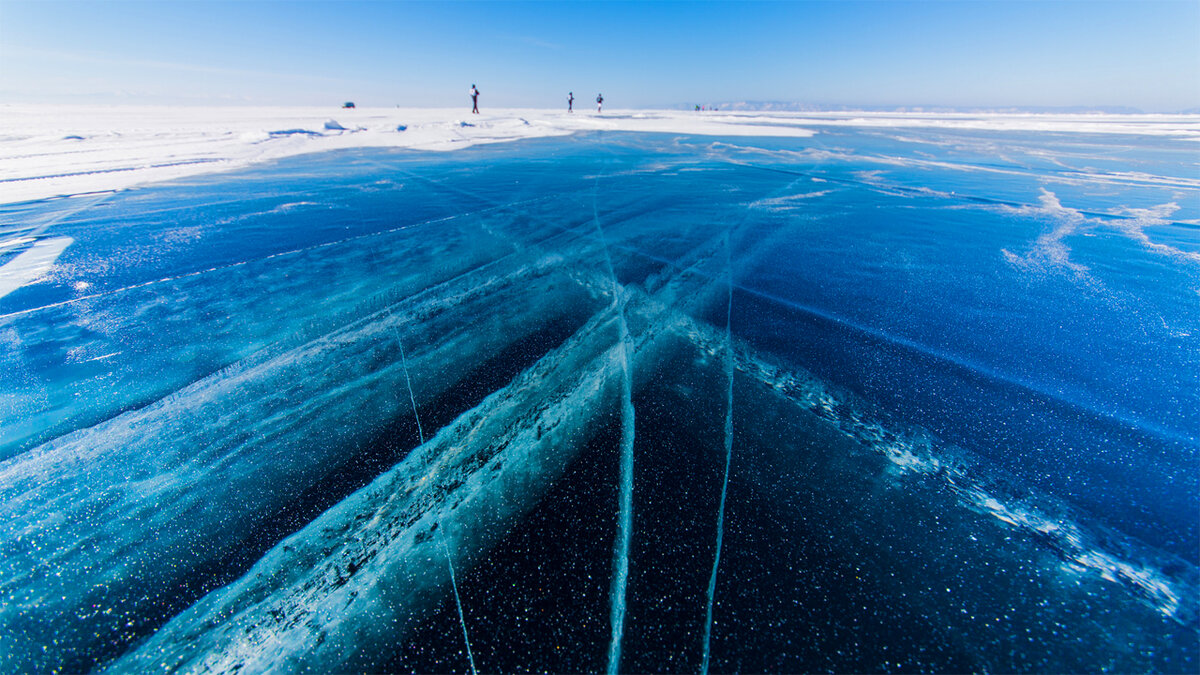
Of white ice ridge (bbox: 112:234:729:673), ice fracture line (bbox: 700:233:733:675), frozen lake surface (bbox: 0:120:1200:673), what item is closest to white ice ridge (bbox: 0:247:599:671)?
frozen lake surface (bbox: 0:120:1200:673)

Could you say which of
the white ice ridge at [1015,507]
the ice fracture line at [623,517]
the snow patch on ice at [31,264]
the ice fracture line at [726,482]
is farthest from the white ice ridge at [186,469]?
the snow patch on ice at [31,264]

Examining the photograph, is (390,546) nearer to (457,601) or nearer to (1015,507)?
(457,601)

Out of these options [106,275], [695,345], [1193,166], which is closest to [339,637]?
[695,345]

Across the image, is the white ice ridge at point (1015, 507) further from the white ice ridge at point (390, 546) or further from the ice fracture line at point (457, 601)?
the ice fracture line at point (457, 601)

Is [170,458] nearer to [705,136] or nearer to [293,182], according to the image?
[293,182]

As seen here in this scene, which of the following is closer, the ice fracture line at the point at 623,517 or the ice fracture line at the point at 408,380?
the ice fracture line at the point at 623,517

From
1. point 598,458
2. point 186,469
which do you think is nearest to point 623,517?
point 598,458
